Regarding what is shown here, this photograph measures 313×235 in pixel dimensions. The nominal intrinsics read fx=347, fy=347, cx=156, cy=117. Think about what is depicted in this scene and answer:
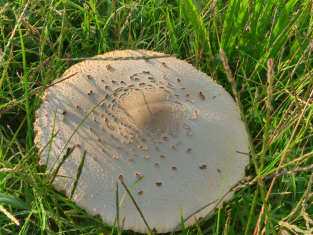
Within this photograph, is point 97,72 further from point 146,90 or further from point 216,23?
point 216,23

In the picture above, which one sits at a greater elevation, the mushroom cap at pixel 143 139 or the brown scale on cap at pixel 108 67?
the brown scale on cap at pixel 108 67

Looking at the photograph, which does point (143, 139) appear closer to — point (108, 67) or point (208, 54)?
point (108, 67)

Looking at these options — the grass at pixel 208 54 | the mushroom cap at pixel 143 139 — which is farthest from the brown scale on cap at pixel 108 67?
the grass at pixel 208 54

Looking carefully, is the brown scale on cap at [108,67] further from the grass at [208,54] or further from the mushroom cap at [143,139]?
the grass at [208,54]

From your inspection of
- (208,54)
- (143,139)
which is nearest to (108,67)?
(143,139)

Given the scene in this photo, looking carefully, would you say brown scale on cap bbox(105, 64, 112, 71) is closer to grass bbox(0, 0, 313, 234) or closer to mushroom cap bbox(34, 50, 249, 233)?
mushroom cap bbox(34, 50, 249, 233)

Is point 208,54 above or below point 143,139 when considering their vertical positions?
above

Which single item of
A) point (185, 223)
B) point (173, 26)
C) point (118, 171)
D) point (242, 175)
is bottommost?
point (185, 223)

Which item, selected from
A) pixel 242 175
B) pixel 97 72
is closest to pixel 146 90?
pixel 97 72
